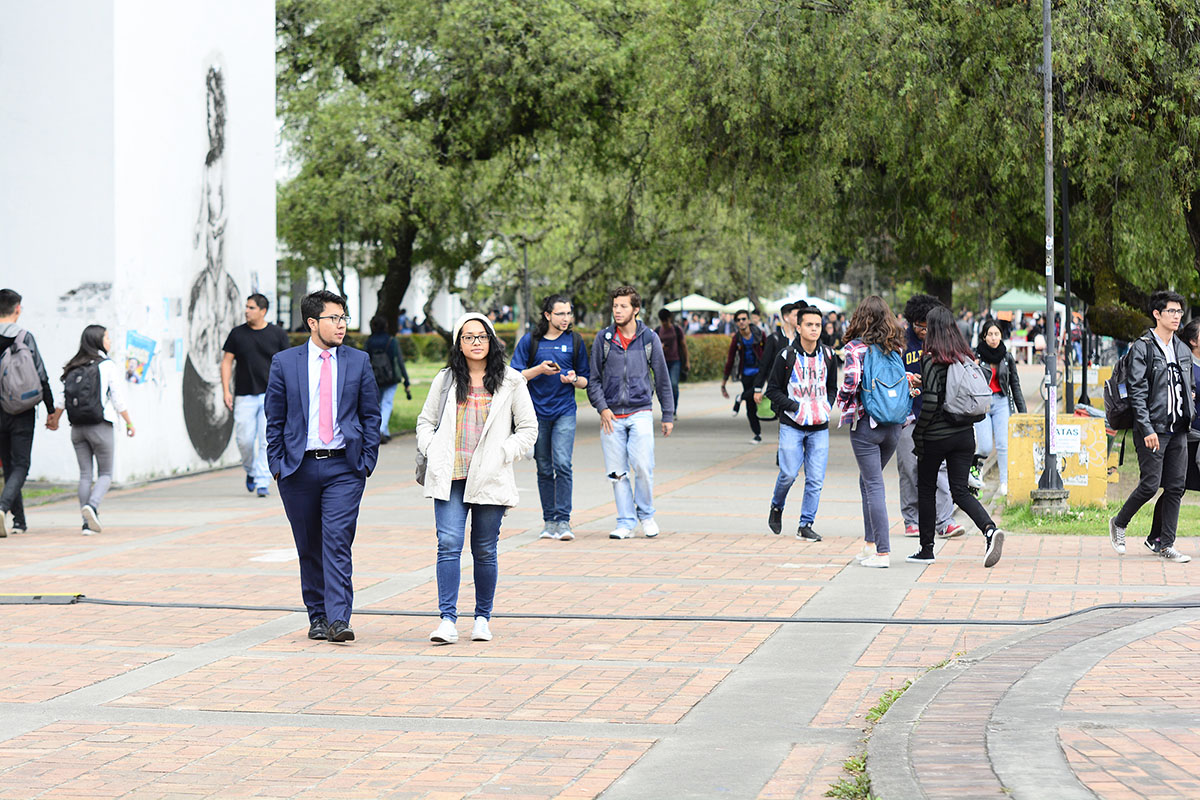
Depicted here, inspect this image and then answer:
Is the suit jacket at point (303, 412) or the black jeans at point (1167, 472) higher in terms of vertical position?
the suit jacket at point (303, 412)

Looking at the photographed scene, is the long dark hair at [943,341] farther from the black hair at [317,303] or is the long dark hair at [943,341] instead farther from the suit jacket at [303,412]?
the black hair at [317,303]

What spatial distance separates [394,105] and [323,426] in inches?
635

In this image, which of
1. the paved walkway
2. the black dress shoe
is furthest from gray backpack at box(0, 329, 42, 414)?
the black dress shoe

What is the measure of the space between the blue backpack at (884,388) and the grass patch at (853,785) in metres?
4.94

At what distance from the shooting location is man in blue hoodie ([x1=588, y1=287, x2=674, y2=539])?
37.5 ft

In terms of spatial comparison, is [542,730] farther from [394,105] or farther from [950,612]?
[394,105]

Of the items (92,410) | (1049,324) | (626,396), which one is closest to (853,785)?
(626,396)

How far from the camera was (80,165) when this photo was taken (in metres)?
15.6

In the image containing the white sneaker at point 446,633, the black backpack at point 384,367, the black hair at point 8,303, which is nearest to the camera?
the white sneaker at point 446,633

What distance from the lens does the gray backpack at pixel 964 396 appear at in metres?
9.90

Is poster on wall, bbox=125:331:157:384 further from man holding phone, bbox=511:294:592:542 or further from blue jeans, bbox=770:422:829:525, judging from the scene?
blue jeans, bbox=770:422:829:525

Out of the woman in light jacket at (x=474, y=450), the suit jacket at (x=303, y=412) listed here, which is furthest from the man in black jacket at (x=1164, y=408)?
the suit jacket at (x=303, y=412)

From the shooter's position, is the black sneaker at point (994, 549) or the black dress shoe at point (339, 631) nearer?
the black dress shoe at point (339, 631)

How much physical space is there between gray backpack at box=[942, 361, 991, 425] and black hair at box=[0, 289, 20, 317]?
694cm
